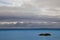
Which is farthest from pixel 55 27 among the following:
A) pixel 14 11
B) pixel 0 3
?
pixel 0 3

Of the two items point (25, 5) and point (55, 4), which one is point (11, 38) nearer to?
point (25, 5)

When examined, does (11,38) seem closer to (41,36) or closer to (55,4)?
(41,36)

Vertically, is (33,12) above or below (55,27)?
above

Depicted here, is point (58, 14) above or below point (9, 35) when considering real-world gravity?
above

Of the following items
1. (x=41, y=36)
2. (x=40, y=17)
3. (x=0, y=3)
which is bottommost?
(x=41, y=36)

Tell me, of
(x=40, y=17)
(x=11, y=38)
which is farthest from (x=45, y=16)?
(x=11, y=38)

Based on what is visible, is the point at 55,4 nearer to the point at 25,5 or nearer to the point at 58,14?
the point at 58,14

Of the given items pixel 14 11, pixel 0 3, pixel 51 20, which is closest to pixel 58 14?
pixel 51 20
